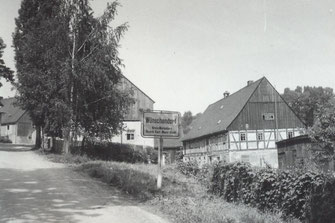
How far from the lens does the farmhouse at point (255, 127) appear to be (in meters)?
38.0

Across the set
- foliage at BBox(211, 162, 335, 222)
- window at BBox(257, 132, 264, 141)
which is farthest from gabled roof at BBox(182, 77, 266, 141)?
foliage at BBox(211, 162, 335, 222)

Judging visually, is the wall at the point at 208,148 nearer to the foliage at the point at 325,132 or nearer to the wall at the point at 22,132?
the foliage at the point at 325,132

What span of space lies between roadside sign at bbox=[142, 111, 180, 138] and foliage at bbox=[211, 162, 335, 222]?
3.36 meters

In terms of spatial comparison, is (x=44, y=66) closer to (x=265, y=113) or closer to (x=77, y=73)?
(x=77, y=73)

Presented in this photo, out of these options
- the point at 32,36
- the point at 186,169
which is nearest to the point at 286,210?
the point at 186,169

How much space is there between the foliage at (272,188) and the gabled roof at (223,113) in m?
25.9

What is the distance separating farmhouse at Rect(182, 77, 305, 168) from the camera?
3803 cm

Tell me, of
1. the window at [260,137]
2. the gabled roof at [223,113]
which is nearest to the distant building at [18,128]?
the gabled roof at [223,113]

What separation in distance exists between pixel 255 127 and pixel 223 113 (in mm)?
6826

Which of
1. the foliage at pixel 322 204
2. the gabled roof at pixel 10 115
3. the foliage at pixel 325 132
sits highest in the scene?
the gabled roof at pixel 10 115

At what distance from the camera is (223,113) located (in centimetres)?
4544

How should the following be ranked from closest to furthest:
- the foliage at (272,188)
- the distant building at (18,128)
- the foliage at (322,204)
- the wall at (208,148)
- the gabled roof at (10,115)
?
the foliage at (322,204) < the foliage at (272,188) < the wall at (208,148) < the distant building at (18,128) < the gabled roof at (10,115)

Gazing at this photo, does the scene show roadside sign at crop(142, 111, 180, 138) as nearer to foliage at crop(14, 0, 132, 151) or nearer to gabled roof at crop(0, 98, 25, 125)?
foliage at crop(14, 0, 132, 151)

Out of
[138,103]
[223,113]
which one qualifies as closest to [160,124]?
[223,113]
